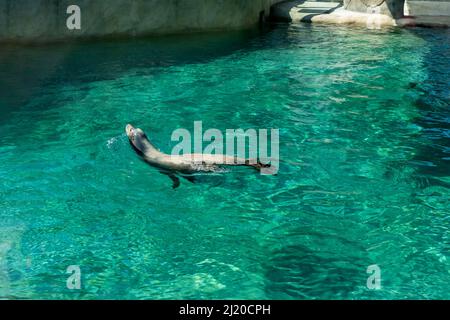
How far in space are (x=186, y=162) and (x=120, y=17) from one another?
24.1ft

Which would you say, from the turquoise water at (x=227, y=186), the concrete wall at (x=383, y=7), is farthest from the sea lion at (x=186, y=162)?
the concrete wall at (x=383, y=7)

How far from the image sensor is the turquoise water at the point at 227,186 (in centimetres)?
431

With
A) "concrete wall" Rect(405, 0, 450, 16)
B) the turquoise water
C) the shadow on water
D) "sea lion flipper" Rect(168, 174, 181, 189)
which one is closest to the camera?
the turquoise water

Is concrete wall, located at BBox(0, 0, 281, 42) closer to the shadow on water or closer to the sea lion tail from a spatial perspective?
the shadow on water

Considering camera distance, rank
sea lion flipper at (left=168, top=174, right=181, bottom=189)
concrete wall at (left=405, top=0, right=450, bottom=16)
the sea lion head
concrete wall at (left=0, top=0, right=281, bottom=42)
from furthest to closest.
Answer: concrete wall at (left=405, top=0, right=450, bottom=16) → concrete wall at (left=0, top=0, right=281, bottom=42) → the sea lion head → sea lion flipper at (left=168, top=174, right=181, bottom=189)

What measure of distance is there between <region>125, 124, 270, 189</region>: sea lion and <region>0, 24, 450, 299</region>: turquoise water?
0.41 feet

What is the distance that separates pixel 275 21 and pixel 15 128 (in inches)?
376

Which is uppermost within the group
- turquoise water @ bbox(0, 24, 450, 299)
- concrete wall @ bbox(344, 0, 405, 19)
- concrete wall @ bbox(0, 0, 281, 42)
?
concrete wall @ bbox(344, 0, 405, 19)

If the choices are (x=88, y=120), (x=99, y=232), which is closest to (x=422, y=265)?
(x=99, y=232)

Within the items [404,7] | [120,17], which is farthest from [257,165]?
[404,7]

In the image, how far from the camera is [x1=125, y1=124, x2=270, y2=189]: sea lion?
565 centimetres

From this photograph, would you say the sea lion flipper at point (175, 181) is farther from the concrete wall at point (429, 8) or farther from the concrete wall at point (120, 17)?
the concrete wall at point (429, 8)

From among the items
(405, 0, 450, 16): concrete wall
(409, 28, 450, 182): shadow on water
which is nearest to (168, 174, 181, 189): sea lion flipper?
(409, 28, 450, 182): shadow on water
